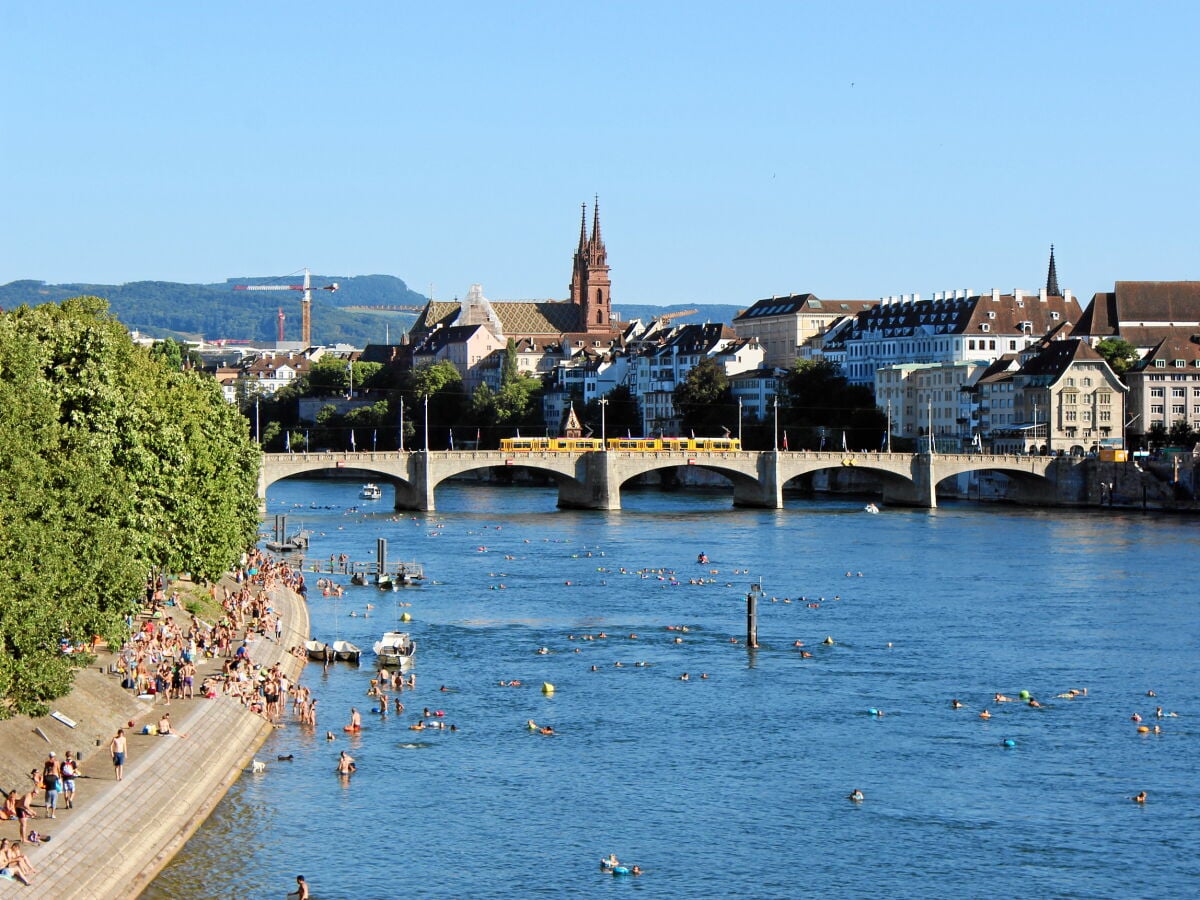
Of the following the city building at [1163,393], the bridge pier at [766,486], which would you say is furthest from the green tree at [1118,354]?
the bridge pier at [766,486]

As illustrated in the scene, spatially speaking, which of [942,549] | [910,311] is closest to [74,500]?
[942,549]

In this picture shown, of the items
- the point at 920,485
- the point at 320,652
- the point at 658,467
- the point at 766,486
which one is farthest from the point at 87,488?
the point at 920,485

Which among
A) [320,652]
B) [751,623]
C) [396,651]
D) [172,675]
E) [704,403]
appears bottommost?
[320,652]

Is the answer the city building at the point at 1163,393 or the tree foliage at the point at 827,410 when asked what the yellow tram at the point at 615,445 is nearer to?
the tree foliage at the point at 827,410

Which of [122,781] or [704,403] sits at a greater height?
[704,403]

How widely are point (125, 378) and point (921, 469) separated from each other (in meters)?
77.8

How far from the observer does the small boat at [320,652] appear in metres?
60.6

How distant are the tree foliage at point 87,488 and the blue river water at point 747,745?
4814 mm

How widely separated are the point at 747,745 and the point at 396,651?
14320mm

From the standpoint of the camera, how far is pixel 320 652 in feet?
200

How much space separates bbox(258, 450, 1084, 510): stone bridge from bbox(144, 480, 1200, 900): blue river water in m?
30.7

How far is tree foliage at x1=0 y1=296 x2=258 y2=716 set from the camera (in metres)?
36.9

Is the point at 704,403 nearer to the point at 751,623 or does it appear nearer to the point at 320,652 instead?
the point at 751,623

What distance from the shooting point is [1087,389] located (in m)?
146
